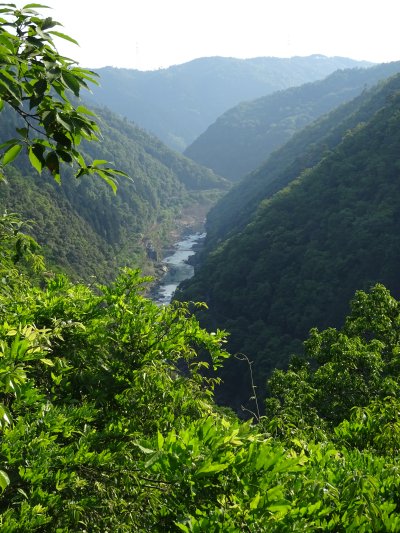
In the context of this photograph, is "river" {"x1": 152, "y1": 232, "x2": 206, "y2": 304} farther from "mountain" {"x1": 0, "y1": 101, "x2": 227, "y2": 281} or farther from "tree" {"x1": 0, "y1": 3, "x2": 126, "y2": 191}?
"tree" {"x1": 0, "y1": 3, "x2": 126, "y2": 191}

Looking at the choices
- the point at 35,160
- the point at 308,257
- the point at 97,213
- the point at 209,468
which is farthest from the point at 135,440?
the point at 97,213

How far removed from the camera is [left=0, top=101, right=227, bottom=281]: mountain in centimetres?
10575

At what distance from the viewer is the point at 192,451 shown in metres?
3.19

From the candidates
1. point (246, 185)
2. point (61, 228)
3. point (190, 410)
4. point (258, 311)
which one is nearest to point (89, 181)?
point (61, 228)

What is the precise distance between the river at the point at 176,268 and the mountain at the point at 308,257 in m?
30.6

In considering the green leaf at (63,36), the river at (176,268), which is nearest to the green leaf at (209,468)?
the green leaf at (63,36)

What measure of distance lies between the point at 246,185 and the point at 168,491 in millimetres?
158786

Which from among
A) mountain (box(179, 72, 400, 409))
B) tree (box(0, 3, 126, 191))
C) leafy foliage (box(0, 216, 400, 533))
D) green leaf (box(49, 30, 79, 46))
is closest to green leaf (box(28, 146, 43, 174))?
tree (box(0, 3, 126, 191))

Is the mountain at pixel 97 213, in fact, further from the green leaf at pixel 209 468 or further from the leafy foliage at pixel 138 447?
the green leaf at pixel 209 468

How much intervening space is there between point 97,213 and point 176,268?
29.1 m

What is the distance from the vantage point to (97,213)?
138875 millimetres

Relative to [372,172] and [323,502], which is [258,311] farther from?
[323,502]

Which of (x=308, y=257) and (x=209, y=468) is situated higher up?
(x=209, y=468)

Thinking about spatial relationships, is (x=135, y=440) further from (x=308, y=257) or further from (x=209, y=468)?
(x=308, y=257)
